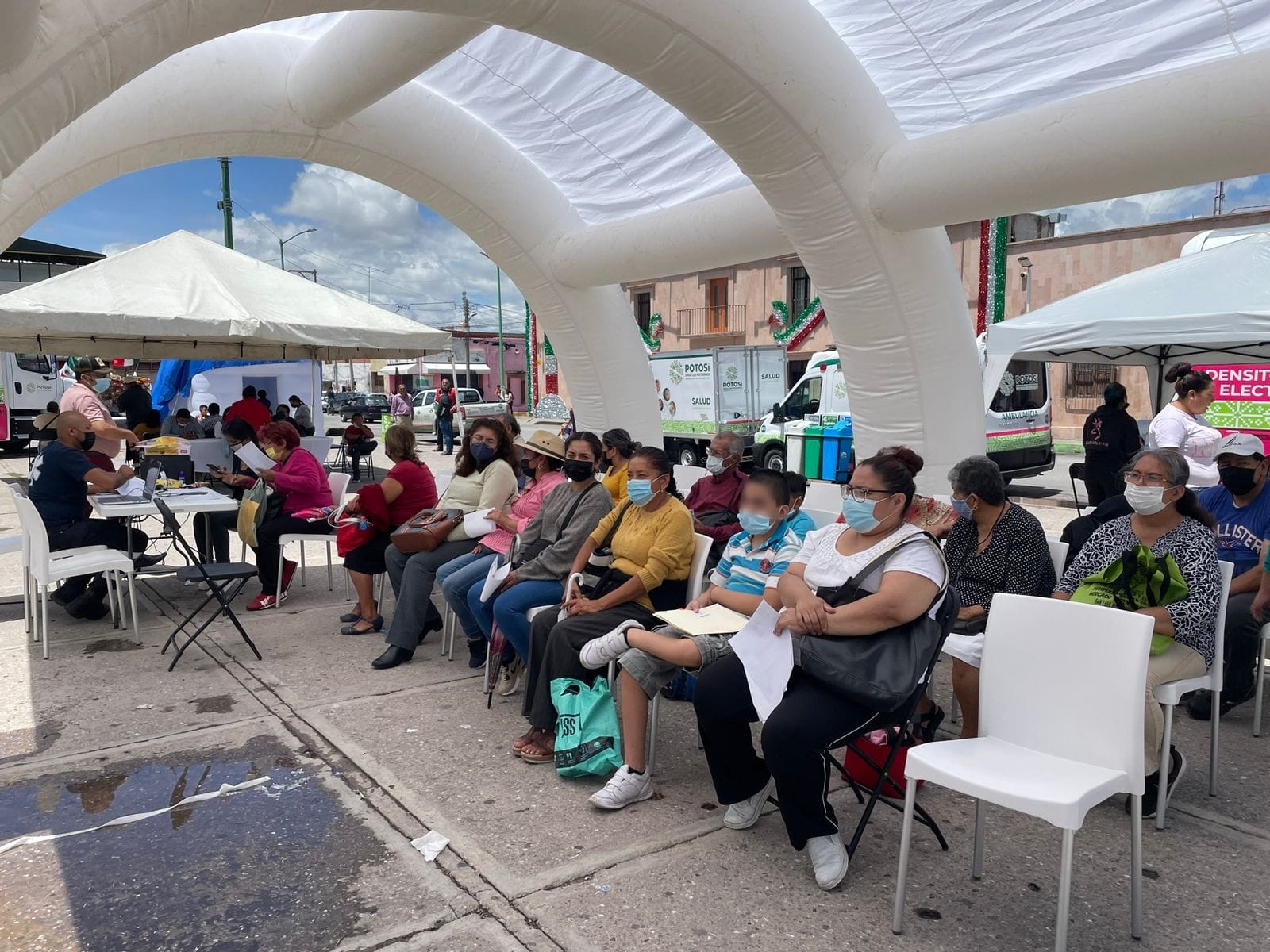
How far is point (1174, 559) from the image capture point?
3.52 m

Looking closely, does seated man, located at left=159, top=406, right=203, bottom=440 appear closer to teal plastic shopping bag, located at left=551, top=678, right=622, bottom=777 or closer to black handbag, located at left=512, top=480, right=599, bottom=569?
black handbag, located at left=512, top=480, right=599, bottom=569

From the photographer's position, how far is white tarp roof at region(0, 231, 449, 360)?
320 inches

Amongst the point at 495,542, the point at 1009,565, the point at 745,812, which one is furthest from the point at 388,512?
the point at 1009,565

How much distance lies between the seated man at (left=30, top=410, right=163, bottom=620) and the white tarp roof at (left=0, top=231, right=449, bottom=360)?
88.4 inches

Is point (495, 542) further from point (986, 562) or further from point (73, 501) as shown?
point (73, 501)

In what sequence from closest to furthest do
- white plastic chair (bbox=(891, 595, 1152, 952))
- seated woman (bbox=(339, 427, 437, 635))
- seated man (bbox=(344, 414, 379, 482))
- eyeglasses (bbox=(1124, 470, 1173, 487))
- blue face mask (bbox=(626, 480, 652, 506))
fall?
1. white plastic chair (bbox=(891, 595, 1152, 952))
2. eyeglasses (bbox=(1124, 470, 1173, 487))
3. blue face mask (bbox=(626, 480, 652, 506))
4. seated woman (bbox=(339, 427, 437, 635))
5. seated man (bbox=(344, 414, 379, 482))

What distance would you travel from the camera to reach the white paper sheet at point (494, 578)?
4.82 metres

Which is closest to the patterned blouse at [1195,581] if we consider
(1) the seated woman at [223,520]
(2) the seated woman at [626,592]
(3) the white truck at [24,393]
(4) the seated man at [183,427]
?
(2) the seated woman at [626,592]

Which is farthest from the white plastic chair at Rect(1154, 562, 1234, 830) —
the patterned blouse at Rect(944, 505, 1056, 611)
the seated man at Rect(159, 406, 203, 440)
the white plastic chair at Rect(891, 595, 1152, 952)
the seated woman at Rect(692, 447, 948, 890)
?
the seated man at Rect(159, 406, 203, 440)

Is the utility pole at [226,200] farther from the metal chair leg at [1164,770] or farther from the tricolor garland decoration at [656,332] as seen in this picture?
the metal chair leg at [1164,770]

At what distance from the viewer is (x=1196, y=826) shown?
3.35 m

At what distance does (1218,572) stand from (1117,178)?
85.1 inches

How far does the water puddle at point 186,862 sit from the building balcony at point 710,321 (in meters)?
28.6

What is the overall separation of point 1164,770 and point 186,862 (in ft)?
11.4
